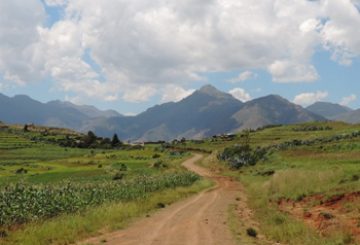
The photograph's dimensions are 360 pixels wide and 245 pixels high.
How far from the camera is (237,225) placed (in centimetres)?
3133

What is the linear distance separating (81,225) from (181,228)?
5.65 metres

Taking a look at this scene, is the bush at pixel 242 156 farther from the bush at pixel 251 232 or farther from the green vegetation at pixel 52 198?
the bush at pixel 251 232

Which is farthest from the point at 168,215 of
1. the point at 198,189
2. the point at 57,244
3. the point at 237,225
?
the point at 198,189

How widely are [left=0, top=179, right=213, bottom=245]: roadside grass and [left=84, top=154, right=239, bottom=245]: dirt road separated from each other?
1032 mm

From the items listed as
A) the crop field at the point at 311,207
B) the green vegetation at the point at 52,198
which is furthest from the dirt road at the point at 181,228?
the green vegetation at the point at 52,198

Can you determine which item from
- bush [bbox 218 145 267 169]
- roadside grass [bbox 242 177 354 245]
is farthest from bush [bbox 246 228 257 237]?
bush [bbox 218 145 267 169]

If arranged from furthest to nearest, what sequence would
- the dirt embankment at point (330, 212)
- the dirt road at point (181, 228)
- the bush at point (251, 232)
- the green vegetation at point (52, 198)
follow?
the green vegetation at point (52, 198) < the bush at point (251, 232) < the dirt embankment at point (330, 212) < the dirt road at point (181, 228)

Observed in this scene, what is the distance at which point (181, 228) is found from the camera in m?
29.5

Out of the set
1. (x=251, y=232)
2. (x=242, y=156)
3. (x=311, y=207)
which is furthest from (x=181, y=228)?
(x=242, y=156)

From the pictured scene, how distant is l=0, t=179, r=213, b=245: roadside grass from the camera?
24312 mm

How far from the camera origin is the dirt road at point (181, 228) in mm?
25062

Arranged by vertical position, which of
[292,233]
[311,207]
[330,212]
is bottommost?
[292,233]

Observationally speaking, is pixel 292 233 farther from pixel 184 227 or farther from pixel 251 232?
pixel 184 227

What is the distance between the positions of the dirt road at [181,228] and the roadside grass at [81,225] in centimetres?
103
